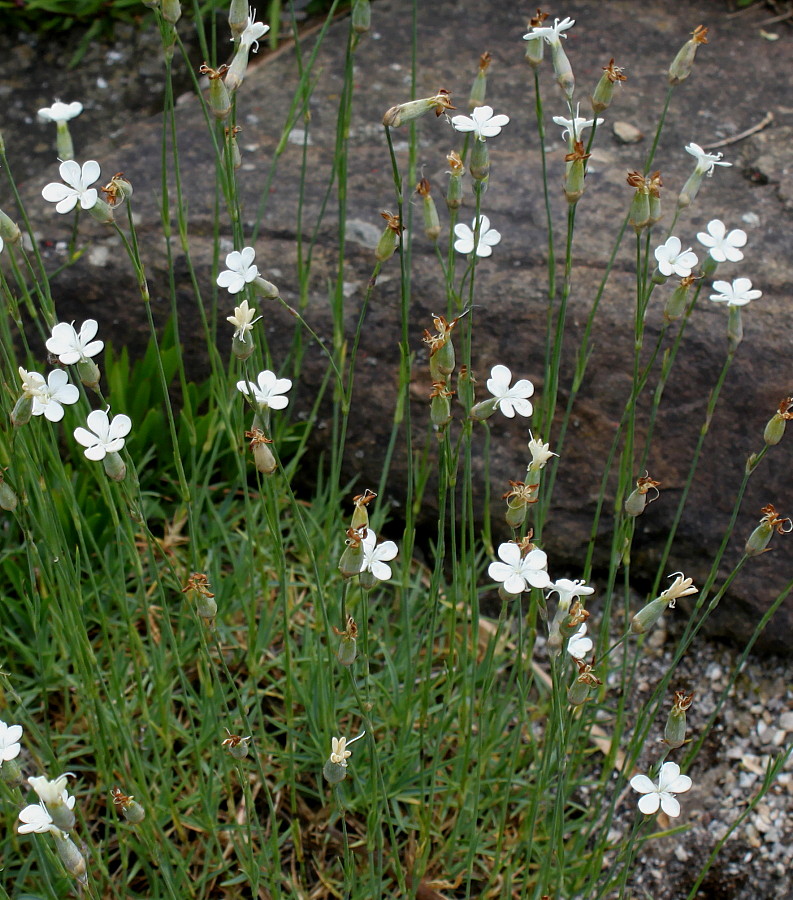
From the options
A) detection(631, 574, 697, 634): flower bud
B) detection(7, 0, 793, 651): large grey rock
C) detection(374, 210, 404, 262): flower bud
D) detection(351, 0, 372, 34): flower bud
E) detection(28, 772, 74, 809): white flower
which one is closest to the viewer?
detection(28, 772, 74, 809): white flower

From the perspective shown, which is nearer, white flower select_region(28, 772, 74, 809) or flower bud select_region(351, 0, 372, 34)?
white flower select_region(28, 772, 74, 809)

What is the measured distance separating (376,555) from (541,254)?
1.09m

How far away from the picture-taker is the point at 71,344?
109 cm

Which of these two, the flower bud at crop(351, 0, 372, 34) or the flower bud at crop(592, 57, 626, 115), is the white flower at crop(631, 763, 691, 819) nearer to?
the flower bud at crop(592, 57, 626, 115)

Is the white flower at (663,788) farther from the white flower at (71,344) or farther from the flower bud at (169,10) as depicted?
the flower bud at (169,10)

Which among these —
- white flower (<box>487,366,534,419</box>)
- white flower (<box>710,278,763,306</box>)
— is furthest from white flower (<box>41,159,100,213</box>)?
white flower (<box>710,278,763,306</box>)

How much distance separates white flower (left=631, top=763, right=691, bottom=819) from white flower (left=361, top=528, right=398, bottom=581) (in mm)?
344

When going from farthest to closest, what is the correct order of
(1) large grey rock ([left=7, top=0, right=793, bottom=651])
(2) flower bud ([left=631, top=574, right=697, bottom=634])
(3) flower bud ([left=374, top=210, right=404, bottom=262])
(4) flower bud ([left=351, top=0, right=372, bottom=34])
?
(1) large grey rock ([left=7, top=0, right=793, bottom=651])
(4) flower bud ([left=351, top=0, right=372, bottom=34])
(3) flower bud ([left=374, top=210, right=404, bottom=262])
(2) flower bud ([left=631, top=574, right=697, bottom=634])

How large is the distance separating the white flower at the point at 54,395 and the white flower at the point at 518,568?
0.49 meters

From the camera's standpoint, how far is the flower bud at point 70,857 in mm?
913

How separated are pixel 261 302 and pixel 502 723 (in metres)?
0.97

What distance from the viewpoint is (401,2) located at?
8.77 feet

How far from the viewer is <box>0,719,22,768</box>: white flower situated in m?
0.94

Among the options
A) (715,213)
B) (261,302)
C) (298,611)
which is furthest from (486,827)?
(715,213)
